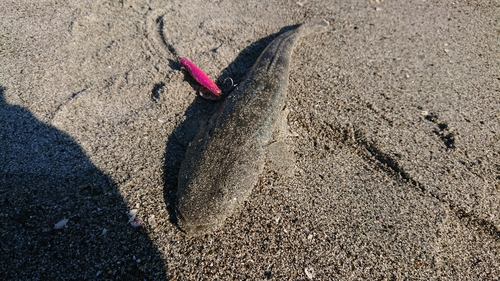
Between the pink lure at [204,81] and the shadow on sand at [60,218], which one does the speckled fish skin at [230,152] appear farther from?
the shadow on sand at [60,218]

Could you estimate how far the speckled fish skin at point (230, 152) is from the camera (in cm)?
286

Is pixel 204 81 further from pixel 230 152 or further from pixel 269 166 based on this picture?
pixel 269 166

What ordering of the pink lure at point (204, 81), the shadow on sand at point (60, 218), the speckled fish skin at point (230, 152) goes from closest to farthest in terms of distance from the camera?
the shadow on sand at point (60, 218), the speckled fish skin at point (230, 152), the pink lure at point (204, 81)

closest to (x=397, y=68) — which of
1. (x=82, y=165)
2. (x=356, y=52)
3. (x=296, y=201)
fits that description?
(x=356, y=52)

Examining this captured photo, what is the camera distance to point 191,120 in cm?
379

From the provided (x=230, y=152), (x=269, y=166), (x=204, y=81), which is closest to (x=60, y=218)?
(x=230, y=152)

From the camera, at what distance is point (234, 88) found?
166 inches

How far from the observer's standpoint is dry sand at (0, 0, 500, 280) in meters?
2.74

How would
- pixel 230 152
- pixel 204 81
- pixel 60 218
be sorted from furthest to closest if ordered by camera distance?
1. pixel 204 81
2. pixel 230 152
3. pixel 60 218

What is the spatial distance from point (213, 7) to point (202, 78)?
6.47 feet

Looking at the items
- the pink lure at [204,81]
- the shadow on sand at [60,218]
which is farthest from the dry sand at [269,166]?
the pink lure at [204,81]

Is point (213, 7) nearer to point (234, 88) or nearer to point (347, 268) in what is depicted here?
point (234, 88)

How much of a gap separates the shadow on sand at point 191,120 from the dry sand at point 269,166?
0.02 metres

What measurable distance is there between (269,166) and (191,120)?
1.10m
